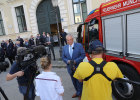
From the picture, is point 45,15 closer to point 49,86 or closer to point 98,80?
point 49,86

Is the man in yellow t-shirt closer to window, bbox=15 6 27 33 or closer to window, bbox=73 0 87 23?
window, bbox=73 0 87 23

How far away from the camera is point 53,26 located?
18734mm

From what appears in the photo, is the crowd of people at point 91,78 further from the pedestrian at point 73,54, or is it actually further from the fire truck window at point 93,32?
the fire truck window at point 93,32

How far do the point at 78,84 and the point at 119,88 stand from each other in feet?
3.51

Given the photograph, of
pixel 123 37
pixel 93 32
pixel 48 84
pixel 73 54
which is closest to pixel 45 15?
pixel 93 32

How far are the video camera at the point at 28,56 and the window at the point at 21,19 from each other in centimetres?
1453

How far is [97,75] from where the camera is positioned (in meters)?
1.74

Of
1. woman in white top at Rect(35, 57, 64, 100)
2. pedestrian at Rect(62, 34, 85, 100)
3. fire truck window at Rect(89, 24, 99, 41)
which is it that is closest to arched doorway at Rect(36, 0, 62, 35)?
fire truck window at Rect(89, 24, 99, 41)

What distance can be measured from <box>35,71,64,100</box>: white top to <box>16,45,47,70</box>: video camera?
0.59 m

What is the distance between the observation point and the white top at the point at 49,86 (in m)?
2.03

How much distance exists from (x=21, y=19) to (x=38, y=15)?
2409mm

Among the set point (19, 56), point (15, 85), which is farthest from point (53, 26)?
point (19, 56)

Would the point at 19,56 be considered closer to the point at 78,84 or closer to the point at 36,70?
the point at 36,70

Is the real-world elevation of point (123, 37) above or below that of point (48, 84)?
above
